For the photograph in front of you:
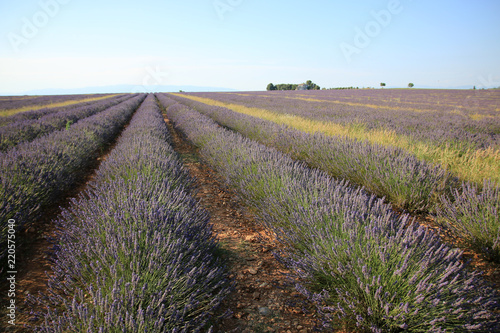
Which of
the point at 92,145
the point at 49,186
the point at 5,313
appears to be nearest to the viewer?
the point at 5,313

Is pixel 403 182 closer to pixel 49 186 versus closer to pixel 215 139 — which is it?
pixel 215 139

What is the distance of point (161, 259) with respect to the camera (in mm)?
1482

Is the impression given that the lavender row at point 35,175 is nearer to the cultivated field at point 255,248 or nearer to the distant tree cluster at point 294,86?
the cultivated field at point 255,248

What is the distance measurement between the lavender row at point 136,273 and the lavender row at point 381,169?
2.36 meters

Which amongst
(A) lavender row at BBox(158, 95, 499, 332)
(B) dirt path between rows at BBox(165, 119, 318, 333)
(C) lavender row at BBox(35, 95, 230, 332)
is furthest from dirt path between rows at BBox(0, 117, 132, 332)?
(A) lavender row at BBox(158, 95, 499, 332)

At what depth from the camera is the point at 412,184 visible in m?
3.29

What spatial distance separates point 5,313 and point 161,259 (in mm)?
1204

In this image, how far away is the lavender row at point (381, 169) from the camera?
3.30 m

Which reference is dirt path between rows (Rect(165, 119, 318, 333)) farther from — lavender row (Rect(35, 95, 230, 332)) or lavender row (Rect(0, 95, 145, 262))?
lavender row (Rect(0, 95, 145, 262))

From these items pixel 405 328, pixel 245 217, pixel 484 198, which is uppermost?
pixel 484 198

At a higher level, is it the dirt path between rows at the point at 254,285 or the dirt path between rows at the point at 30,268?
the dirt path between rows at the point at 30,268

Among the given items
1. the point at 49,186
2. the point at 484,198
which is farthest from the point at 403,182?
the point at 49,186

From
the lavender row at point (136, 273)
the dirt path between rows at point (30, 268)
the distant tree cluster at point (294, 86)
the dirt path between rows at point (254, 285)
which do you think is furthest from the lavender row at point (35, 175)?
the distant tree cluster at point (294, 86)

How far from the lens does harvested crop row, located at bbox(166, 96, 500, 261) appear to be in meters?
2.40
